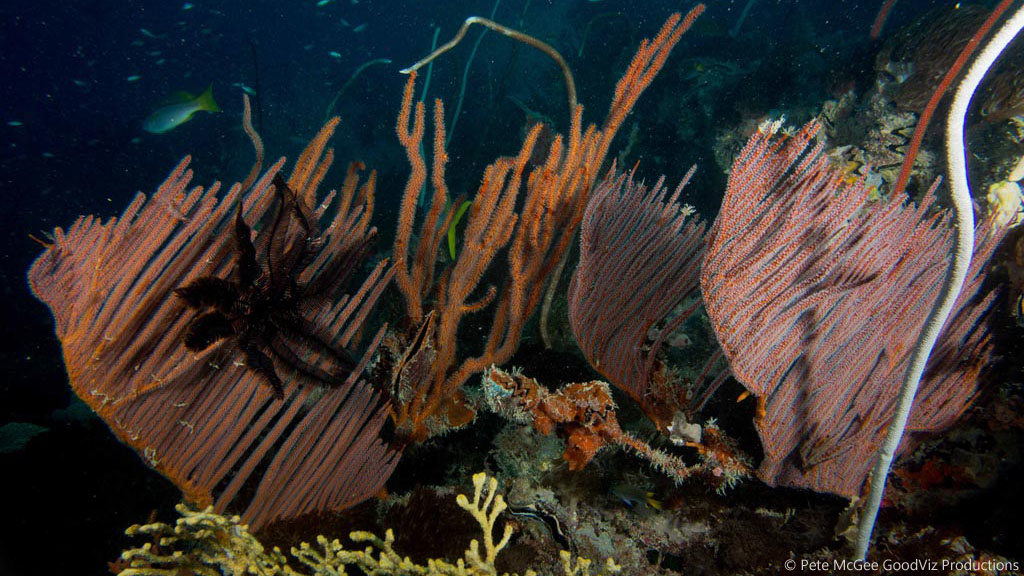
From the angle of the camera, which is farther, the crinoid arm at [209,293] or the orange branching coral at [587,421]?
the orange branching coral at [587,421]

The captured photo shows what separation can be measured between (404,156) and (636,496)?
47.0 ft

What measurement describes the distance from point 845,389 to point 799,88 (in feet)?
23.6

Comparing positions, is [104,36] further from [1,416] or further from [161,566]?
[161,566]

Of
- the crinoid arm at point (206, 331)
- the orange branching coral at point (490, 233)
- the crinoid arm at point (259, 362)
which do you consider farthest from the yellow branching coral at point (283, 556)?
the orange branching coral at point (490, 233)

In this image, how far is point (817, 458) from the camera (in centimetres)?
226

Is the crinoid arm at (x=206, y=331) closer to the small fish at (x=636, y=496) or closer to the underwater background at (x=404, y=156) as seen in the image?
the underwater background at (x=404, y=156)

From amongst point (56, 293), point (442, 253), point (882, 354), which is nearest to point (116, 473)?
point (56, 293)

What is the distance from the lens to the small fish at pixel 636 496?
8.34 feet

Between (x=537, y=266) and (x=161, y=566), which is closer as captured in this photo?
(x=161, y=566)

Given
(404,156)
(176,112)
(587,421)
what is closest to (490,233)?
(587,421)

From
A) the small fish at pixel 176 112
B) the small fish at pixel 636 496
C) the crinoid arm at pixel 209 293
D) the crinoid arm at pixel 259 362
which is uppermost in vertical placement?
the crinoid arm at pixel 209 293

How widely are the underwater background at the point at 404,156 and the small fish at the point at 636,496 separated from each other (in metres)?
0.02

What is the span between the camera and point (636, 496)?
255 centimetres

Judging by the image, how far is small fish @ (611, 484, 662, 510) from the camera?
254cm
